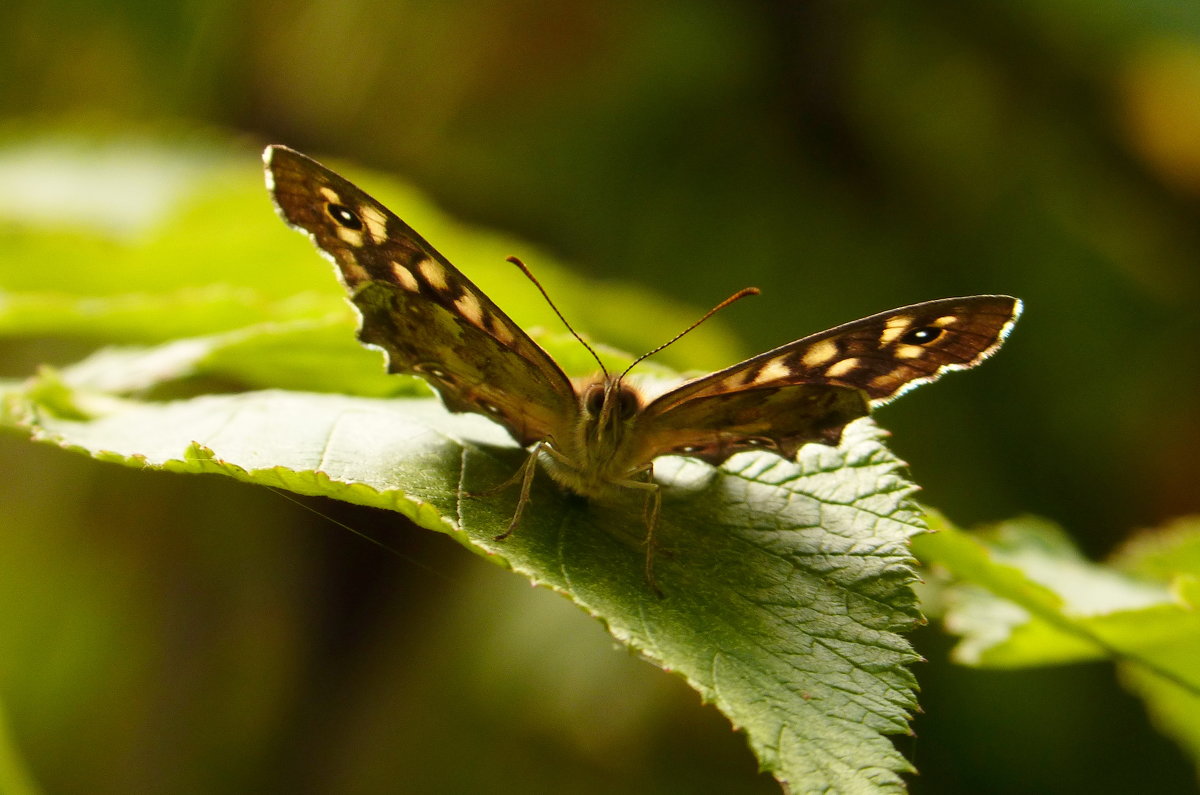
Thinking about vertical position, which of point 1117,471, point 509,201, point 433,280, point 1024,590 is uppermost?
point 509,201

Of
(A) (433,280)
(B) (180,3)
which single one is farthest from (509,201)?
(A) (433,280)

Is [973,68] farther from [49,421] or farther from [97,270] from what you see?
[49,421]

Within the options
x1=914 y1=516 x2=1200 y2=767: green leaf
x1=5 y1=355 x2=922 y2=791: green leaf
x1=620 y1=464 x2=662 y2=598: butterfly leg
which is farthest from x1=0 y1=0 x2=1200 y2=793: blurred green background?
x1=620 y1=464 x2=662 y2=598: butterfly leg

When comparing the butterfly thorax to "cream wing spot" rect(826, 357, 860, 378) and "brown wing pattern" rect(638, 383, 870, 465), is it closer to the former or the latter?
"brown wing pattern" rect(638, 383, 870, 465)

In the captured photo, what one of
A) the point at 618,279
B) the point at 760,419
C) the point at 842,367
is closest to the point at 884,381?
the point at 842,367

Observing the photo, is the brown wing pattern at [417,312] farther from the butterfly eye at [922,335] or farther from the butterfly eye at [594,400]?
the butterfly eye at [922,335]

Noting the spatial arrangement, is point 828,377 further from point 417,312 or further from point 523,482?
point 417,312
